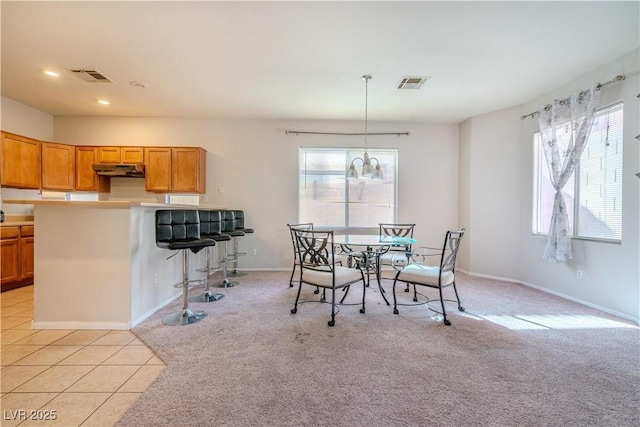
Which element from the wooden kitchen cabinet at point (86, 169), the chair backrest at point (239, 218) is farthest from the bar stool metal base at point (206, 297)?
the wooden kitchen cabinet at point (86, 169)

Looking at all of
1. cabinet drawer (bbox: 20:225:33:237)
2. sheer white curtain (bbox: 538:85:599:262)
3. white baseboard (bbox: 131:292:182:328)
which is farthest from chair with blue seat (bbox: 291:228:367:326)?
cabinet drawer (bbox: 20:225:33:237)

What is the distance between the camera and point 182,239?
2.65 meters

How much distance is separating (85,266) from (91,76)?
2.53 metres

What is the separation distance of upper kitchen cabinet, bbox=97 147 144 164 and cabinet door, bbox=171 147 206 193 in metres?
0.61

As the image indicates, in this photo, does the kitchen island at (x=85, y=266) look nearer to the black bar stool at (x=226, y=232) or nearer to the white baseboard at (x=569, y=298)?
the black bar stool at (x=226, y=232)

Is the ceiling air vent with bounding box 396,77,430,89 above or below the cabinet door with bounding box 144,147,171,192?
above

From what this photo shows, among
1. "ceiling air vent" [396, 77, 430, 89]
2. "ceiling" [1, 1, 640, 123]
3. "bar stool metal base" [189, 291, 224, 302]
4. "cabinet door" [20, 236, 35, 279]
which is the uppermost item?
"ceiling air vent" [396, 77, 430, 89]

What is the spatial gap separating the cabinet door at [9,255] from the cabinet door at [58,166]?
1.01 meters

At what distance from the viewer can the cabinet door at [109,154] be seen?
4660 millimetres

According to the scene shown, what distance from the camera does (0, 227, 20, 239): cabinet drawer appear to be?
11.6ft

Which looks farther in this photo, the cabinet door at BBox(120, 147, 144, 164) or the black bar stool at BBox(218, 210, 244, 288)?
the cabinet door at BBox(120, 147, 144, 164)

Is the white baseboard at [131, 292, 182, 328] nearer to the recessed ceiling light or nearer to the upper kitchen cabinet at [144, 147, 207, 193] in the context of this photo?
the upper kitchen cabinet at [144, 147, 207, 193]

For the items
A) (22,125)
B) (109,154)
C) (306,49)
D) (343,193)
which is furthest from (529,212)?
(22,125)

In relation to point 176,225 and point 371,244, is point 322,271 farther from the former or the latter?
point 176,225
